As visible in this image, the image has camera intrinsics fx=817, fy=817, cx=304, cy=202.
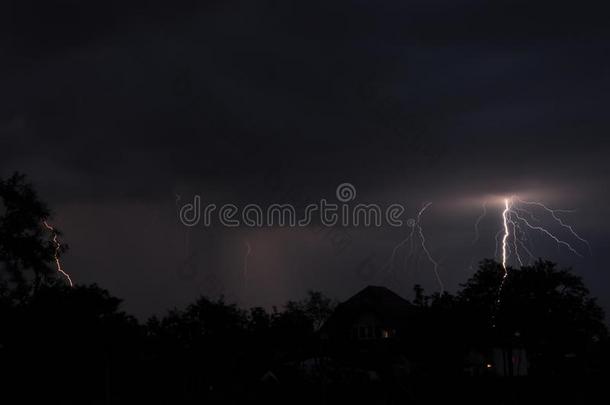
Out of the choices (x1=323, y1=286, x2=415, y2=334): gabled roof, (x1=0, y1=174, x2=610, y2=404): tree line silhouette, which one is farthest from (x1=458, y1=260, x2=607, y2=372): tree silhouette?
(x1=323, y1=286, x2=415, y2=334): gabled roof

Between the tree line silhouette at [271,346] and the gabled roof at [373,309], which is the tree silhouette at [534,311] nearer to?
the tree line silhouette at [271,346]

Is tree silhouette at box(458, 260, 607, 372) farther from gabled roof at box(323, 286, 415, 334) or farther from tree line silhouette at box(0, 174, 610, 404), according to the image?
gabled roof at box(323, 286, 415, 334)

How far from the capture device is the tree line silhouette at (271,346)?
29.2 metres

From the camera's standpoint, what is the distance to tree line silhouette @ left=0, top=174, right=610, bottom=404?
2917 centimetres

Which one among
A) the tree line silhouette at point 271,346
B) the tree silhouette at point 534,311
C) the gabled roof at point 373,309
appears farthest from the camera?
the gabled roof at point 373,309

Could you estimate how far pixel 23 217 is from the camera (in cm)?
4178

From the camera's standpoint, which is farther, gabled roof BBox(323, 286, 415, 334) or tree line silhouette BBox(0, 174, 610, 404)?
gabled roof BBox(323, 286, 415, 334)

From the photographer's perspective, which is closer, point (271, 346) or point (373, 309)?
point (271, 346)

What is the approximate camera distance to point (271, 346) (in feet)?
166

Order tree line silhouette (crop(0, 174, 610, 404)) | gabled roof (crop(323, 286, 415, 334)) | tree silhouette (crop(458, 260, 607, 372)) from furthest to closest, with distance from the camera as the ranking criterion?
1. gabled roof (crop(323, 286, 415, 334))
2. tree silhouette (crop(458, 260, 607, 372))
3. tree line silhouette (crop(0, 174, 610, 404))

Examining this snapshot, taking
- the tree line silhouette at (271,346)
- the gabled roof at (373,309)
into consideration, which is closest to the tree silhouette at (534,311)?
the tree line silhouette at (271,346)

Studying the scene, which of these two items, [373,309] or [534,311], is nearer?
[534,311]

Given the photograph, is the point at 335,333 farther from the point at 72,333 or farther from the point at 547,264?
the point at 72,333

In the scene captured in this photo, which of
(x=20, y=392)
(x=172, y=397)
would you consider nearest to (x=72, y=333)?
(x=20, y=392)
